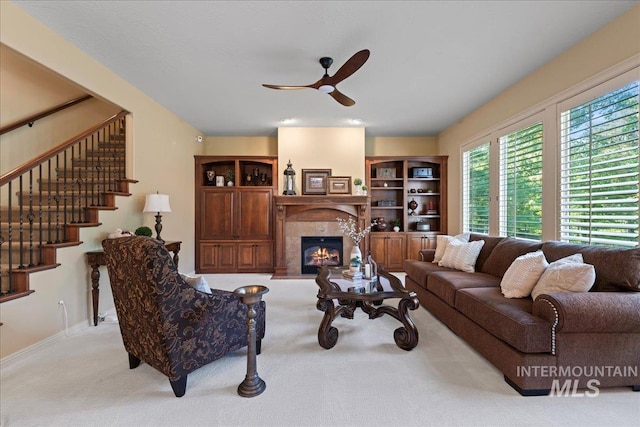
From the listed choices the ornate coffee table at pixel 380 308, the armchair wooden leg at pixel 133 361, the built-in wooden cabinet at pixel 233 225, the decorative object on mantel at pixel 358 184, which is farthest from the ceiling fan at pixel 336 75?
the built-in wooden cabinet at pixel 233 225

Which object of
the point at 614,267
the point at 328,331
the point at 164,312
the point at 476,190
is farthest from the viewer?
the point at 476,190

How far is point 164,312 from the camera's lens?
1.75 meters

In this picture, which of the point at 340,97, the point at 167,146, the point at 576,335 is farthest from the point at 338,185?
the point at 576,335

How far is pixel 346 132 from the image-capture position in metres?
5.54

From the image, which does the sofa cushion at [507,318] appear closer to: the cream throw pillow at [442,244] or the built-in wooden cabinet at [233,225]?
the cream throw pillow at [442,244]

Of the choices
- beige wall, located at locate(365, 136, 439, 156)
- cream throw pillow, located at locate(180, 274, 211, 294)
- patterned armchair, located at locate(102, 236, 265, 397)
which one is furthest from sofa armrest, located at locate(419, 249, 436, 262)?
cream throw pillow, located at locate(180, 274, 211, 294)

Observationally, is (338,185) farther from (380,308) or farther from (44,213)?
(44,213)

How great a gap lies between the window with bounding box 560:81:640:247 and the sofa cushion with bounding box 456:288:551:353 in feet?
3.33

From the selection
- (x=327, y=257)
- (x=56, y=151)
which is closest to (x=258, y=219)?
(x=327, y=257)

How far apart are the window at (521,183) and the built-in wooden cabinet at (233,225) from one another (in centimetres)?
389

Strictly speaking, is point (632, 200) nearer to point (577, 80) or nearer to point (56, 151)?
point (577, 80)

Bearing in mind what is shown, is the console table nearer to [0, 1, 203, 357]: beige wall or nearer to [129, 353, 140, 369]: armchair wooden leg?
[0, 1, 203, 357]: beige wall

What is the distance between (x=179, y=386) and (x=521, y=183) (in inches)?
163

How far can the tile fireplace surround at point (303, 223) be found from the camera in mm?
5449
